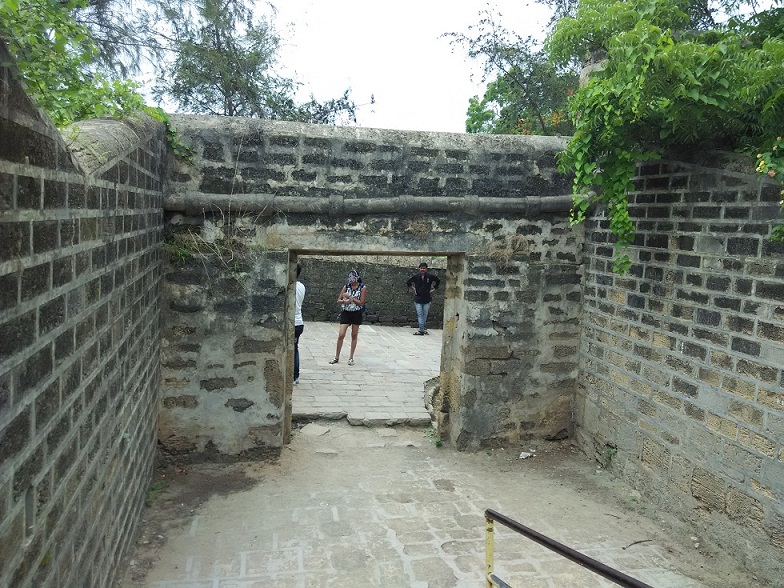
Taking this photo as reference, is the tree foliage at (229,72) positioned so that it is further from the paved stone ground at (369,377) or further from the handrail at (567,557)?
the handrail at (567,557)

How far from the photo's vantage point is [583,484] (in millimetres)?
5395

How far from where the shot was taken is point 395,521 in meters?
4.62

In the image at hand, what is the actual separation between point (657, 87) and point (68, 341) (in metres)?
3.53

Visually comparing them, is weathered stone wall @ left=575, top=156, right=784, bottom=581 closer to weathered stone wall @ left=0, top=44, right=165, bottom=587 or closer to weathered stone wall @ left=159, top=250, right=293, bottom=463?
weathered stone wall @ left=159, top=250, right=293, bottom=463

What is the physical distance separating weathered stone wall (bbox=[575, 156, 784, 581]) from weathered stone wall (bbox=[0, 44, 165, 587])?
3752mm

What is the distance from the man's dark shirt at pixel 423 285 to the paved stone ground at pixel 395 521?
576 cm

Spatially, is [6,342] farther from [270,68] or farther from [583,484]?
[270,68]

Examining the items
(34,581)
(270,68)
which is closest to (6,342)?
(34,581)

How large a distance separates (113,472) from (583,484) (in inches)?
150

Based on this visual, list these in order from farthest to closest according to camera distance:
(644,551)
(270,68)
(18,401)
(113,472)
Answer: (270,68) → (644,551) → (113,472) → (18,401)

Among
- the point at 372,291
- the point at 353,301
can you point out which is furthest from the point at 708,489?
the point at 372,291

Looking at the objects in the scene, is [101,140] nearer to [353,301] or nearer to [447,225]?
[447,225]

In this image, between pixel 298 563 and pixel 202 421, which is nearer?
pixel 298 563

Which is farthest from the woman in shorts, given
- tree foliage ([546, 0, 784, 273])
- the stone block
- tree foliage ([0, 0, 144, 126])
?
the stone block
